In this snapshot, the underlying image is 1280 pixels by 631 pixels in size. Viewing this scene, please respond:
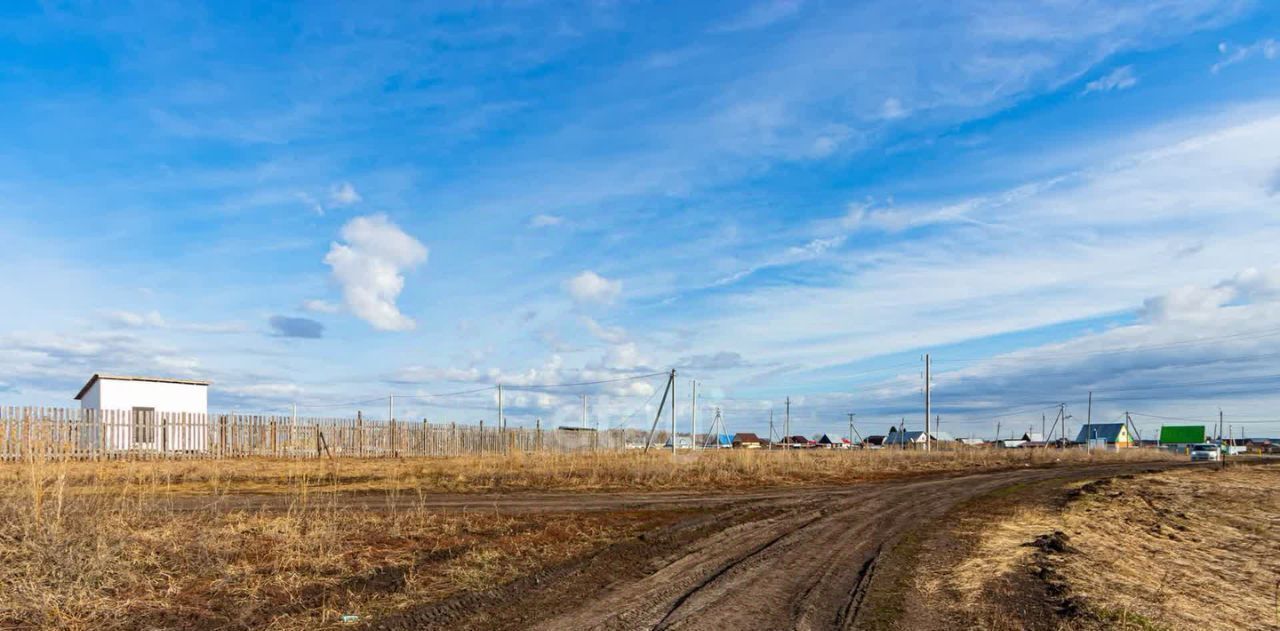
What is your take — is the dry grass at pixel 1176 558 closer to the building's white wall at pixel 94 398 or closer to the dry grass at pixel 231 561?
the dry grass at pixel 231 561

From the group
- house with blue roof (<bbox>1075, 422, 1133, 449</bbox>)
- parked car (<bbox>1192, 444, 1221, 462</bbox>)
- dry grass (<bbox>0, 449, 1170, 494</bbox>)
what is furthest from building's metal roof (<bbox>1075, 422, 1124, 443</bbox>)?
dry grass (<bbox>0, 449, 1170, 494</bbox>)

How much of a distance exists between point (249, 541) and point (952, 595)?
8553mm

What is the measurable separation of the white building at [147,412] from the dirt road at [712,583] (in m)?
→ 24.0

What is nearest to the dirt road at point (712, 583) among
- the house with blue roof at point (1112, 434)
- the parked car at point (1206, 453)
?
the parked car at point (1206, 453)

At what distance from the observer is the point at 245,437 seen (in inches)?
1260

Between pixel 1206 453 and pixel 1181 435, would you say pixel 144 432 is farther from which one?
pixel 1181 435

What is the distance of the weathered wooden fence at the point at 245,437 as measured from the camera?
2667cm

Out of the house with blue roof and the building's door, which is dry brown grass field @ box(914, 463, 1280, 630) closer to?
the building's door

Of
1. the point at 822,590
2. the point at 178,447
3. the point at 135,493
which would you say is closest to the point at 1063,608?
the point at 822,590

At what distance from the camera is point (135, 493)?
51.7ft

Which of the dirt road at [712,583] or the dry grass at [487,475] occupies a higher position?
the dirt road at [712,583]

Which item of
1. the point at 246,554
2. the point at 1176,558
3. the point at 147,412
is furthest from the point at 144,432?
the point at 1176,558

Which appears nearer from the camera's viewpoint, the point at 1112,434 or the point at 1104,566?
the point at 1104,566

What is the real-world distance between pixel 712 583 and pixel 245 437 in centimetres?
2912
